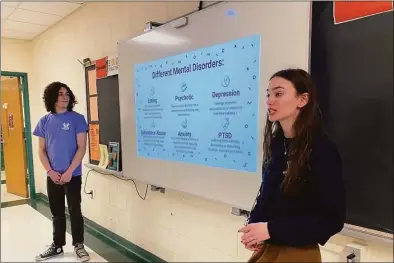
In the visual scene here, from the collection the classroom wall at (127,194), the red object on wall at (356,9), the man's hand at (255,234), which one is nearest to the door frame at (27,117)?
the classroom wall at (127,194)

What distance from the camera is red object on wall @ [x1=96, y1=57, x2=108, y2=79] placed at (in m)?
1.60

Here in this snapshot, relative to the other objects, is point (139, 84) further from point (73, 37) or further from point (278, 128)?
point (278, 128)

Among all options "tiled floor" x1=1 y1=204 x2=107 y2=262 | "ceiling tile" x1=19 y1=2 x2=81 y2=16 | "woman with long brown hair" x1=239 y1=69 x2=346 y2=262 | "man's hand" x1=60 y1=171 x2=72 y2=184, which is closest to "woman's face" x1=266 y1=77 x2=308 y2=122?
"woman with long brown hair" x1=239 y1=69 x2=346 y2=262

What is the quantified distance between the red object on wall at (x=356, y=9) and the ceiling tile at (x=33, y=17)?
4.22 feet

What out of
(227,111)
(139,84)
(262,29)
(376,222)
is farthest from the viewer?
(139,84)

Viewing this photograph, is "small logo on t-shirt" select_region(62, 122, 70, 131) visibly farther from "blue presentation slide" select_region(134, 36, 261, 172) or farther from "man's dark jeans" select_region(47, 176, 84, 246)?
"blue presentation slide" select_region(134, 36, 261, 172)

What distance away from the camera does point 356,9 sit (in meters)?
0.69

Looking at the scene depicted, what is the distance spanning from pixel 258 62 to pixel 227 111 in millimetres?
212

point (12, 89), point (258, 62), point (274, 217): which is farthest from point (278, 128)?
point (12, 89)

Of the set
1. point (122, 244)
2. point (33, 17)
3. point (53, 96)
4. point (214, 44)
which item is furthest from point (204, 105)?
point (122, 244)

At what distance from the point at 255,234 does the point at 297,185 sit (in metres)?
0.14

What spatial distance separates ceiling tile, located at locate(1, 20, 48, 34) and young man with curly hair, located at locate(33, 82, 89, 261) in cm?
40

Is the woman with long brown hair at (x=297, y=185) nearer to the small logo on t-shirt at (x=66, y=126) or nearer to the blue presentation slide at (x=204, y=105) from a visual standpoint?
the blue presentation slide at (x=204, y=105)

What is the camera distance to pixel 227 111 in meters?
0.99
